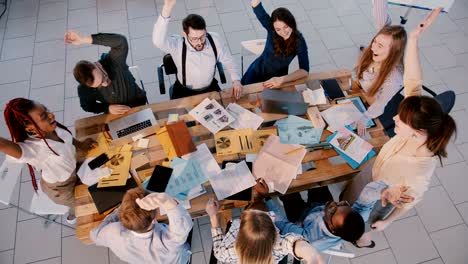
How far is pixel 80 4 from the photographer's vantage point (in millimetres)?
4992

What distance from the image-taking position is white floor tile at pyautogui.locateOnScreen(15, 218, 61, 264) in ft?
9.90

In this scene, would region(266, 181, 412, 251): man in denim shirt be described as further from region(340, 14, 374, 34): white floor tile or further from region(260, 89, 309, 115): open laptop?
region(340, 14, 374, 34): white floor tile

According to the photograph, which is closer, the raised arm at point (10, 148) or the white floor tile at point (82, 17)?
the raised arm at point (10, 148)

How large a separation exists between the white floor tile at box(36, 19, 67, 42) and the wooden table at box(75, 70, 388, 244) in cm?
259

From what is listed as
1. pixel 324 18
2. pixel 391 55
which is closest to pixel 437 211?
pixel 391 55

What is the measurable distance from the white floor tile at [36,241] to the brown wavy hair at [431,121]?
3.01 metres

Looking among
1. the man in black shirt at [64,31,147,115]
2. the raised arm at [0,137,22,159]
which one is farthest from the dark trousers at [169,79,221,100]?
the raised arm at [0,137,22,159]

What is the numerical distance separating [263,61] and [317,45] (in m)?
1.69

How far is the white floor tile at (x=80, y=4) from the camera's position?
4.96 metres

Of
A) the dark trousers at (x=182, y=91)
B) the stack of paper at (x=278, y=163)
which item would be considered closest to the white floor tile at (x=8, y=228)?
the dark trousers at (x=182, y=91)

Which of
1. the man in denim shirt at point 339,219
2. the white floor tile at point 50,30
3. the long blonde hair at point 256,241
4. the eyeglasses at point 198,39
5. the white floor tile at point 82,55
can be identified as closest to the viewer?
the long blonde hair at point 256,241

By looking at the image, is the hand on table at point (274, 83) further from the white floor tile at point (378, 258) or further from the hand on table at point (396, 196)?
the white floor tile at point (378, 258)

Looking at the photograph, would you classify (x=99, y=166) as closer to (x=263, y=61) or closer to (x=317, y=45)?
(x=263, y=61)

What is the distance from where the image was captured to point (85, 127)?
8.68ft
